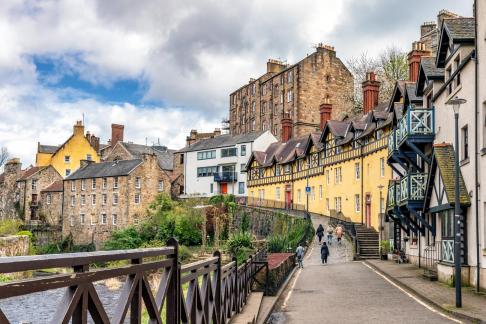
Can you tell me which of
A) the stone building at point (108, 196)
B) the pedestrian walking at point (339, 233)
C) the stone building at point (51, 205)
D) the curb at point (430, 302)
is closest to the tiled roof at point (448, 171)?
the curb at point (430, 302)

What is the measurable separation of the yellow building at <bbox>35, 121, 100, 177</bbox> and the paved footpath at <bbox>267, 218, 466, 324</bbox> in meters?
60.6

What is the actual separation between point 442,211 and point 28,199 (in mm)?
63204

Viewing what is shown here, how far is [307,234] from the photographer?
4369 cm

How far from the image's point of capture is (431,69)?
25703 mm

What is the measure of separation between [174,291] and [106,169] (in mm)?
66199

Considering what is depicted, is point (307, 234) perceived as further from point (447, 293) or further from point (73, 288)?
point (73, 288)

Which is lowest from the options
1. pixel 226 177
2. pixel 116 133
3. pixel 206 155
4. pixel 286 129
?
pixel 226 177

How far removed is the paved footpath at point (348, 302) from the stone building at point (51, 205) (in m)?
52.7

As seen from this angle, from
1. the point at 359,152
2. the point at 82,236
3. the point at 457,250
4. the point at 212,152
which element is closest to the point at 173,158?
the point at 212,152

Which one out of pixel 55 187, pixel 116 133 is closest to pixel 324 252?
pixel 55 187

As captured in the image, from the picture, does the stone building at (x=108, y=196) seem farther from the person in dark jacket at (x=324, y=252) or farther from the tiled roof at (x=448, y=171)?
the tiled roof at (x=448, y=171)

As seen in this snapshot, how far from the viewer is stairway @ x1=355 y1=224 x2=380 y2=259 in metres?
36.8

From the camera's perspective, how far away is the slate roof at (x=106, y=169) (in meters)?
67.2

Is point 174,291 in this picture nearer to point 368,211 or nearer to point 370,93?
point 368,211
